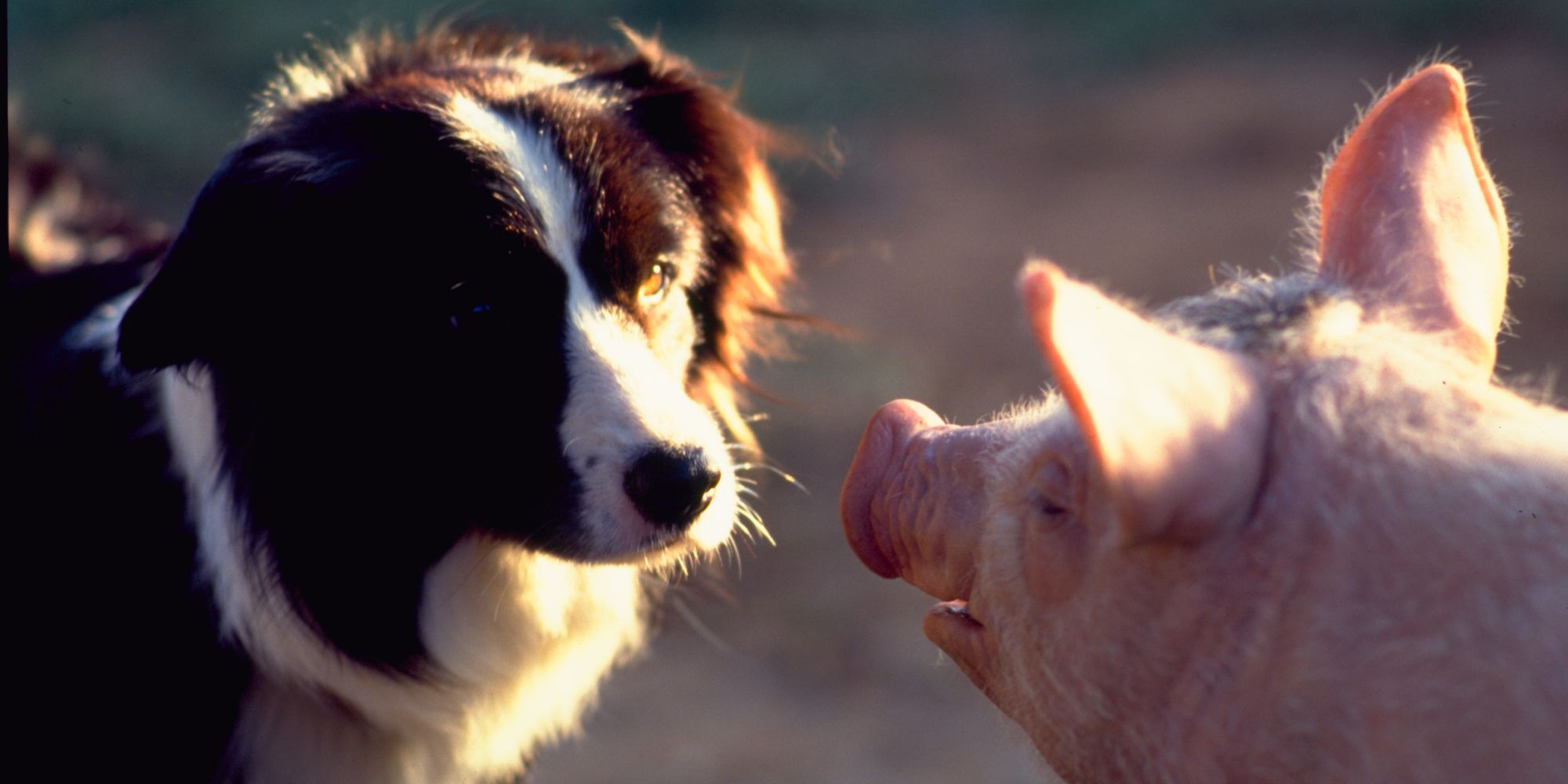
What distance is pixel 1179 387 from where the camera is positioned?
1.27 metres

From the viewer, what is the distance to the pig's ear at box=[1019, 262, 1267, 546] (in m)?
1.17

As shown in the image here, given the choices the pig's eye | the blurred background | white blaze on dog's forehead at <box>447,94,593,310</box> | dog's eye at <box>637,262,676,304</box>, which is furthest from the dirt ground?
white blaze on dog's forehead at <box>447,94,593,310</box>

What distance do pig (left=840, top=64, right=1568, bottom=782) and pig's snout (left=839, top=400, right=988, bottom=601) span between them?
0.04 meters

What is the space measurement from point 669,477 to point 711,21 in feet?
36.2

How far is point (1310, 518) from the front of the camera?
4.49 feet

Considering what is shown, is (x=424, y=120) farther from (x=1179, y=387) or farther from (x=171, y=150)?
(x=171, y=150)

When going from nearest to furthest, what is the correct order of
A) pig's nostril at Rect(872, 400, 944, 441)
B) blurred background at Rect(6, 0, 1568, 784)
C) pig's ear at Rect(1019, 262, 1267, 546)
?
pig's ear at Rect(1019, 262, 1267, 546), pig's nostril at Rect(872, 400, 944, 441), blurred background at Rect(6, 0, 1568, 784)

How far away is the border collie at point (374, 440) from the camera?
2.40 m

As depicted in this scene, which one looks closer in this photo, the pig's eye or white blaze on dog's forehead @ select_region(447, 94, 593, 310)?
the pig's eye

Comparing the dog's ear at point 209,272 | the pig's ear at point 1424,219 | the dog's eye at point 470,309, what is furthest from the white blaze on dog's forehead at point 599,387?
the pig's ear at point 1424,219

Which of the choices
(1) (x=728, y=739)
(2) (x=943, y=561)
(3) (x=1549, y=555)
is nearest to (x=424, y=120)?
(2) (x=943, y=561)

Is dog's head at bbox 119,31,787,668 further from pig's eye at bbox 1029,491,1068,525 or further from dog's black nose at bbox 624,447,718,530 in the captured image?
pig's eye at bbox 1029,491,1068,525

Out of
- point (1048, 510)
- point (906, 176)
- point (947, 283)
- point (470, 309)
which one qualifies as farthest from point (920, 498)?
point (906, 176)

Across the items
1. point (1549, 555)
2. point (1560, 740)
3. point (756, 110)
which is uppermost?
point (756, 110)
